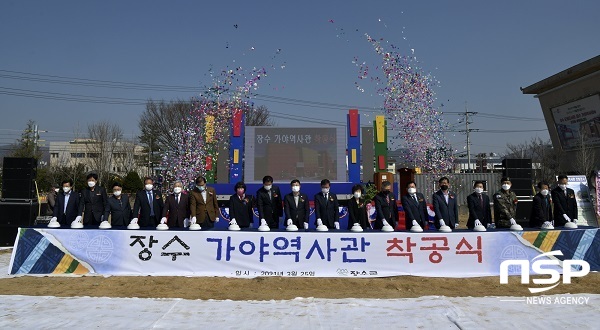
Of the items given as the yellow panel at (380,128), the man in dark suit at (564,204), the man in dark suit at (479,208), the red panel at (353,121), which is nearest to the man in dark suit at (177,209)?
the man in dark suit at (479,208)

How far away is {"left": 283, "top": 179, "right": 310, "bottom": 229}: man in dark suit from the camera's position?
789 cm

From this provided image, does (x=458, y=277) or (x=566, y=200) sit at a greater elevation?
(x=566, y=200)

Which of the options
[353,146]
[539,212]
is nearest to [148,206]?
[539,212]

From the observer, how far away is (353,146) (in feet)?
58.1

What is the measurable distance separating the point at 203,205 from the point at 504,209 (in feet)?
17.1

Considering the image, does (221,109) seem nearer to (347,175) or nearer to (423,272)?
(347,175)

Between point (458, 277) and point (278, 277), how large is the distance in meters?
2.76

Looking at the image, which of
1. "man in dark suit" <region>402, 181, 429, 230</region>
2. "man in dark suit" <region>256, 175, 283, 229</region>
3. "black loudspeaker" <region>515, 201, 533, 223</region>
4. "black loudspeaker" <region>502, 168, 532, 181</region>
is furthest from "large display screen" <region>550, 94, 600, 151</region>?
"man in dark suit" <region>256, 175, 283, 229</region>

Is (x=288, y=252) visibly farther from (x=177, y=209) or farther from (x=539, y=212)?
(x=539, y=212)

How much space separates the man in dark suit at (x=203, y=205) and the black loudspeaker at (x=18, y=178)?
6.81m

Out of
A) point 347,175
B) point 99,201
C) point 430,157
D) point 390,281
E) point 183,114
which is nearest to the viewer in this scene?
point 390,281

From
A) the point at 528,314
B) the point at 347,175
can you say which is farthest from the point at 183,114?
the point at 528,314

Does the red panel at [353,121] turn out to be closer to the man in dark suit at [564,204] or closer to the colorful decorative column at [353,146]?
the colorful decorative column at [353,146]

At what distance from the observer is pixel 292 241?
7000 mm
